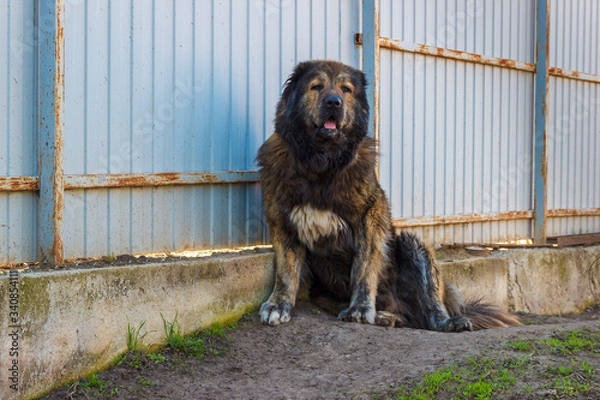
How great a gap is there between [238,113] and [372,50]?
161 centimetres

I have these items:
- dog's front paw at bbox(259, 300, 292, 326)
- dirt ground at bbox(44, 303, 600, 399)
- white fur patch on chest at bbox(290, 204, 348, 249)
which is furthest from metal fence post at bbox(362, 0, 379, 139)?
dirt ground at bbox(44, 303, 600, 399)

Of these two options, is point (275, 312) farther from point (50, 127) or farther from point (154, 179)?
point (50, 127)

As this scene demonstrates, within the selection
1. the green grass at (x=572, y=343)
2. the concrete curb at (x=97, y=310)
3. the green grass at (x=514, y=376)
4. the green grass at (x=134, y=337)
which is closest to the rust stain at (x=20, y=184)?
the concrete curb at (x=97, y=310)

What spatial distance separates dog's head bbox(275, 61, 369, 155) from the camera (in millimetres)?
5520

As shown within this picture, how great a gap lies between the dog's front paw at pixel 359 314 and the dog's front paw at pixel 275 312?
0.42m

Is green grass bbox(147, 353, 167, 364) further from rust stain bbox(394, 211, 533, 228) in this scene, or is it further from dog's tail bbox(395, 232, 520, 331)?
rust stain bbox(394, 211, 533, 228)

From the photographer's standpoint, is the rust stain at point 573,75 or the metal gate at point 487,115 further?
the rust stain at point 573,75

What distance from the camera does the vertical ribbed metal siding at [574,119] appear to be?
934 cm

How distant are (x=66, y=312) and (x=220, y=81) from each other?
2.31 metres

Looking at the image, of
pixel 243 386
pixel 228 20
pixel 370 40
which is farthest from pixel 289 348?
pixel 370 40

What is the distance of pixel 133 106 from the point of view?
5297mm

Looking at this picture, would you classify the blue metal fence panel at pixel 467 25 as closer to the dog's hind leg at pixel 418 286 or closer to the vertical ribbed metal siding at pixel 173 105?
the vertical ribbed metal siding at pixel 173 105

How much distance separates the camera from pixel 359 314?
18.2 feet

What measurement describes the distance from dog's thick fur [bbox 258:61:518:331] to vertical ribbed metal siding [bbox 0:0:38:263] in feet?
5.70
